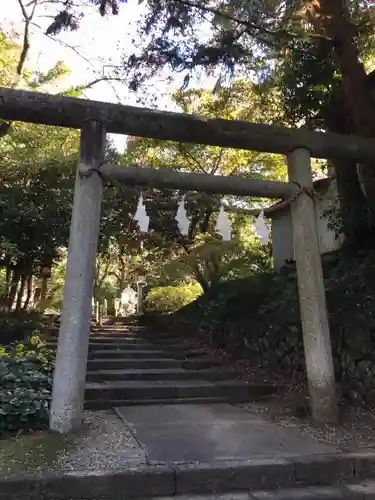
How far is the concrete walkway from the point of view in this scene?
4.43 metres

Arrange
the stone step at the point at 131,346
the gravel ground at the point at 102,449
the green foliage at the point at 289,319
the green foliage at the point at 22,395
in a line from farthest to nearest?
the stone step at the point at 131,346
the green foliage at the point at 289,319
the green foliage at the point at 22,395
the gravel ground at the point at 102,449

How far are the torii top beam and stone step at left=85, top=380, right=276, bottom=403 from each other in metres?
3.59

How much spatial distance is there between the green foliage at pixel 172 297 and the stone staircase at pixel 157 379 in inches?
198

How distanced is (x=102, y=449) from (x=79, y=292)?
1.61 m

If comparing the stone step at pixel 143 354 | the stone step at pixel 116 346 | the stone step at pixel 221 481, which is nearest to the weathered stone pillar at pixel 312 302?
the stone step at pixel 221 481

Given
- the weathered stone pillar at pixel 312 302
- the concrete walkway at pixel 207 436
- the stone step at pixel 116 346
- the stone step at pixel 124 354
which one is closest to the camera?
the concrete walkway at pixel 207 436

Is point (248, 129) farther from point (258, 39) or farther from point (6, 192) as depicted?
point (6, 192)

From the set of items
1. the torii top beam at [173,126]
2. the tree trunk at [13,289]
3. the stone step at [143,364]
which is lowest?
the stone step at [143,364]

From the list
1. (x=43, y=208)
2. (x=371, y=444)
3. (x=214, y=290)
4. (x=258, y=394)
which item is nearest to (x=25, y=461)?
(x=371, y=444)

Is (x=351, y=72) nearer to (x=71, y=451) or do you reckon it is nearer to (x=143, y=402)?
(x=143, y=402)

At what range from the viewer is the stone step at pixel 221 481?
3.71 m

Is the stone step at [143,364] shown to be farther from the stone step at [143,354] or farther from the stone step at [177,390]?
the stone step at [177,390]

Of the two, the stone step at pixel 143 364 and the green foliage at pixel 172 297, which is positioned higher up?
the green foliage at pixel 172 297

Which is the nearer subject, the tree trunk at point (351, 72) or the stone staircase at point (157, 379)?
the stone staircase at point (157, 379)
